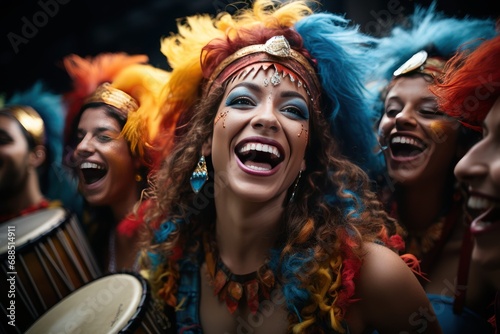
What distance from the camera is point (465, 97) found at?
1.49 meters

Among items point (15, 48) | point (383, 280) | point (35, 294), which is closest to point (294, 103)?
point (383, 280)

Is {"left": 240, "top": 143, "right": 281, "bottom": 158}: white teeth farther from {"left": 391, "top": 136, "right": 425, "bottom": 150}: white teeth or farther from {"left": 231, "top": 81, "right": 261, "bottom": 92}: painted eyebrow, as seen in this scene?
{"left": 391, "top": 136, "right": 425, "bottom": 150}: white teeth

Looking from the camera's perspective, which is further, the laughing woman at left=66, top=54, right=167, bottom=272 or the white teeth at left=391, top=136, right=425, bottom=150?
the laughing woman at left=66, top=54, right=167, bottom=272

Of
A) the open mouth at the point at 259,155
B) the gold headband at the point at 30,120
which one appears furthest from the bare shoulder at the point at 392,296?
the gold headband at the point at 30,120

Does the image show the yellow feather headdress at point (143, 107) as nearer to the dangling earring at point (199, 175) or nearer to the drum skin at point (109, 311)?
the dangling earring at point (199, 175)

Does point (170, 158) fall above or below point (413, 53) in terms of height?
below

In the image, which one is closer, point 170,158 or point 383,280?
point 383,280

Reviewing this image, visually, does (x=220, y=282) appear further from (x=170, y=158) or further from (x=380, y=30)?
(x=380, y=30)

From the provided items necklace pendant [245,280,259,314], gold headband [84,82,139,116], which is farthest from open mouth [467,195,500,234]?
gold headband [84,82,139,116]

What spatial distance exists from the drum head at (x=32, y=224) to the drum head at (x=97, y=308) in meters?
0.37

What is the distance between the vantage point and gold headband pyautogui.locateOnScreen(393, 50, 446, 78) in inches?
66.2

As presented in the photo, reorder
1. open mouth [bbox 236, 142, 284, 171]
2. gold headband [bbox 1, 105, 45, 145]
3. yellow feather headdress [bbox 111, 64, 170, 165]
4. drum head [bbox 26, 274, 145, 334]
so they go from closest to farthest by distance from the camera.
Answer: open mouth [bbox 236, 142, 284, 171]
drum head [bbox 26, 274, 145, 334]
yellow feather headdress [bbox 111, 64, 170, 165]
gold headband [bbox 1, 105, 45, 145]

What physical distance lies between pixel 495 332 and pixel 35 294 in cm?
205

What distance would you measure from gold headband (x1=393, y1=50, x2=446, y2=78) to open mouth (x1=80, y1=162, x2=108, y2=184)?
1413mm
